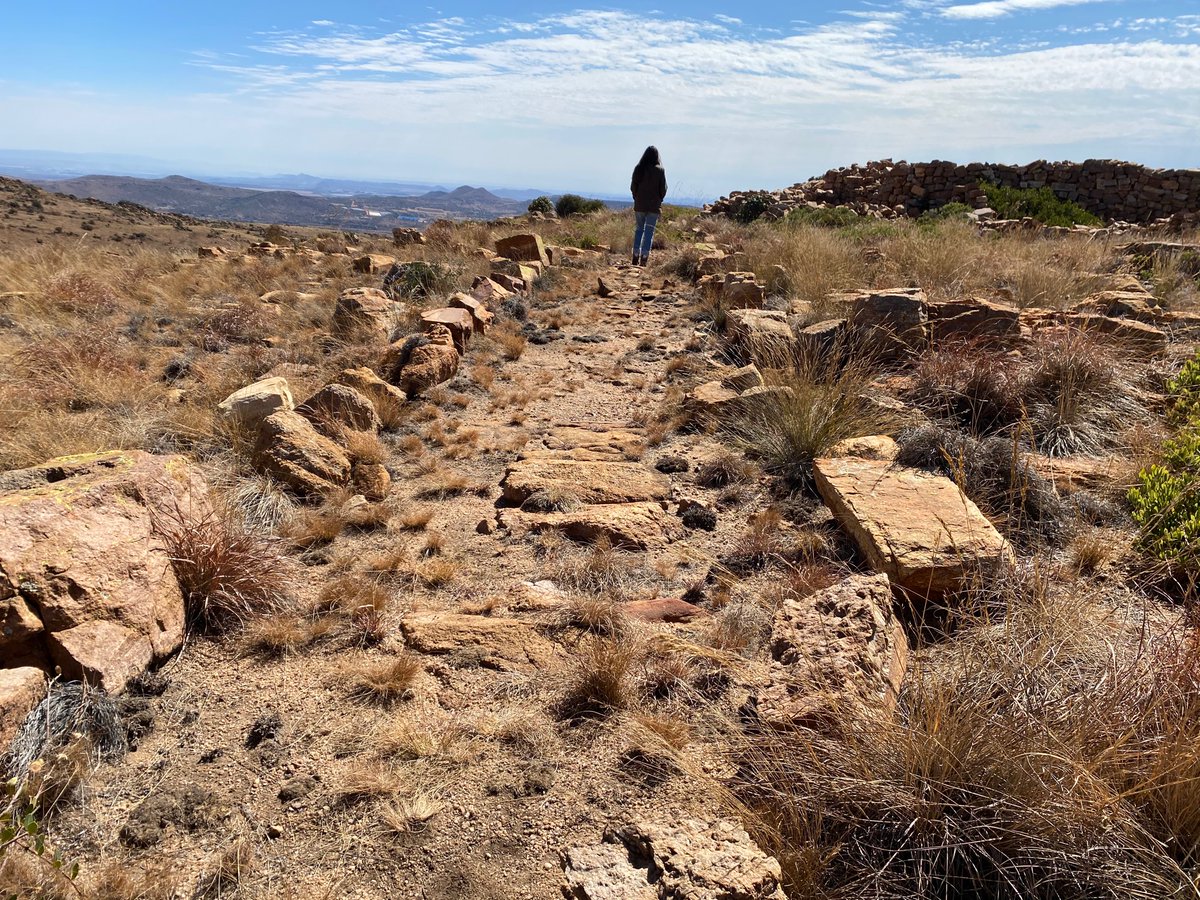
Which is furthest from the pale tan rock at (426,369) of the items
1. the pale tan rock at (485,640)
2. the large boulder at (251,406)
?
the pale tan rock at (485,640)

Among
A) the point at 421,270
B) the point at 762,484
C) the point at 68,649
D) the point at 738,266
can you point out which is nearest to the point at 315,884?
the point at 68,649

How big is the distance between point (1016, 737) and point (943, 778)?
249mm

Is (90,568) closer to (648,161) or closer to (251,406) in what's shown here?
(251,406)

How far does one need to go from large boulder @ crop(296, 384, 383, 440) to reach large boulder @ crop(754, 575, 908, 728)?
3778 millimetres

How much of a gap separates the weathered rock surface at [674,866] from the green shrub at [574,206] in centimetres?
2590

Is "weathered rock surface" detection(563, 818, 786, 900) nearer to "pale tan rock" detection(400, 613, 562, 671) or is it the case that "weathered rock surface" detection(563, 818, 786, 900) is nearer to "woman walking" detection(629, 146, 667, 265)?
"pale tan rock" detection(400, 613, 562, 671)

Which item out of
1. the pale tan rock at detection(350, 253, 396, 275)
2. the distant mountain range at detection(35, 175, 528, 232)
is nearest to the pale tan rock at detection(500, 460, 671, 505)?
the pale tan rock at detection(350, 253, 396, 275)

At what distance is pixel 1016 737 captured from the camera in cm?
198

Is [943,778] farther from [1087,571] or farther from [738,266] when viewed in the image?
[738,266]

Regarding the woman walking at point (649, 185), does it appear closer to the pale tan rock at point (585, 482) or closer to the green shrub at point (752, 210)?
the green shrub at point (752, 210)

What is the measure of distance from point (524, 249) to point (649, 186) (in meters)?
2.76

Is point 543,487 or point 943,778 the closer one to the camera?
point 943,778

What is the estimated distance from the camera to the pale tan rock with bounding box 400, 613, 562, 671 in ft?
10.5

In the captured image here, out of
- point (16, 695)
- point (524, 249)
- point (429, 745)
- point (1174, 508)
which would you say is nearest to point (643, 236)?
point (524, 249)
